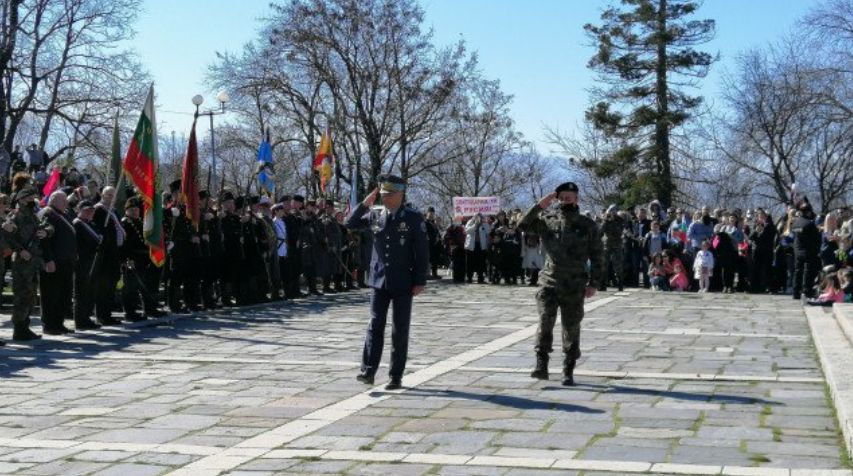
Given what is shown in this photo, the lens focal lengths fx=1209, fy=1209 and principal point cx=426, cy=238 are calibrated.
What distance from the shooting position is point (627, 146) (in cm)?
4809

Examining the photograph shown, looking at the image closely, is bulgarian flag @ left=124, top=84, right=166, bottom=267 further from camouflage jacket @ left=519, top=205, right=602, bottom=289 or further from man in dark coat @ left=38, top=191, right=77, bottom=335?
camouflage jacket @ left=519, top=205, right=602, bottom=289

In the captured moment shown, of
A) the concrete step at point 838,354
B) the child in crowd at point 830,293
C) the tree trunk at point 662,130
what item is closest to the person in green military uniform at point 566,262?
the concrete step at point 838,354

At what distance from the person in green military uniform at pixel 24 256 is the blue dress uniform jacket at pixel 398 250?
530 cm

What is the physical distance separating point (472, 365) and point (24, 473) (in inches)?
223

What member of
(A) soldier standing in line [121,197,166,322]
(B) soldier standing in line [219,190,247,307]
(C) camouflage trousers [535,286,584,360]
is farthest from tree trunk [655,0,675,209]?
(C) camouflage trousers [535,286,584,360]

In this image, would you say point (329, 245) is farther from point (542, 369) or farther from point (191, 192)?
point (542, 369)

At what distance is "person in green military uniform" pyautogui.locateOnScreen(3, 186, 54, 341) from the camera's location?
45.1 feet

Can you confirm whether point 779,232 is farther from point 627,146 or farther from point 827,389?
point 627,146

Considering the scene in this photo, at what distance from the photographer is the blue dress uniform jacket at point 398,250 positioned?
33.5 feet

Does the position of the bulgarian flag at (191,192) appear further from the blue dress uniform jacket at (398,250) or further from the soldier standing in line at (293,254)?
the blue dress uniform jacket at (398,250)

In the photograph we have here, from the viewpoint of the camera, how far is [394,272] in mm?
10211

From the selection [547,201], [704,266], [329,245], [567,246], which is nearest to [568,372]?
[567,246]

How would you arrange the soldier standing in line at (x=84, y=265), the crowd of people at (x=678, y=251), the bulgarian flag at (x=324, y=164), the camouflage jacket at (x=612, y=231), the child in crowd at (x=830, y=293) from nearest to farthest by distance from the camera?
1. the soldier standing in line at (x=84, y=265)
2. the child in crowd at (x=830, y=293)
3. the camouflage jacket at (x=612, y=231)
4. the crowd of people at (x=678, y=251)
5. the bulgarian flag at (x=324, y=164)

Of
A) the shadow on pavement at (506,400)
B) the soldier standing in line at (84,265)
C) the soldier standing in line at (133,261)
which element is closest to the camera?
the shadow on pavement at (506,400)
